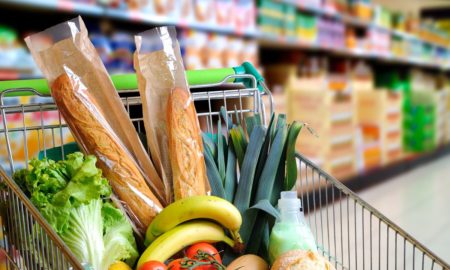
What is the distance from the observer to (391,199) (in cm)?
462

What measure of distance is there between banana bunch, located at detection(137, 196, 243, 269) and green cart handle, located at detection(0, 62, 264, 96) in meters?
0.36

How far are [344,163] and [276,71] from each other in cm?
97

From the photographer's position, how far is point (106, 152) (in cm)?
111

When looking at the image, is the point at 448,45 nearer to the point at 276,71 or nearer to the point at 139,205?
the point at 276,71

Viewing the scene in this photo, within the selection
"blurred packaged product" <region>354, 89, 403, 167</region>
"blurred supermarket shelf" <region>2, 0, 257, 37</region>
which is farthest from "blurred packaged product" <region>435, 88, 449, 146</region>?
"blurred supermarket shelf" <region>2, 0, 257, 37</region>

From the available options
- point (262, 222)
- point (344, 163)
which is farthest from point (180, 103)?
point (344, 163)

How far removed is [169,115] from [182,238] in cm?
28

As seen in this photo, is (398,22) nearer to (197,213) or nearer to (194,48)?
(194,48)

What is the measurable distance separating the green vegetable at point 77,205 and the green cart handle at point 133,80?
263 mm

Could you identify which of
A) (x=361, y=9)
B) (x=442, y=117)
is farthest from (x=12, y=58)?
(x=442, y=117)

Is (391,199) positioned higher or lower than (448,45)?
lower

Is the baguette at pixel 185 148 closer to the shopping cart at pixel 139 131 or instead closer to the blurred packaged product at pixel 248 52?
the shopping cart at pixel 139 131

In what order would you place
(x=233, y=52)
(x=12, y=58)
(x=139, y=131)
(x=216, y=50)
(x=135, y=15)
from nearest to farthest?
(x=139, y=131), (x=12, y=58), (x=135, y=15), (x=216, y=50), (x=233, y=52)

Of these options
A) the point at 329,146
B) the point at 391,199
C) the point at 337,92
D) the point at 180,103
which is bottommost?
the point at 391,199
